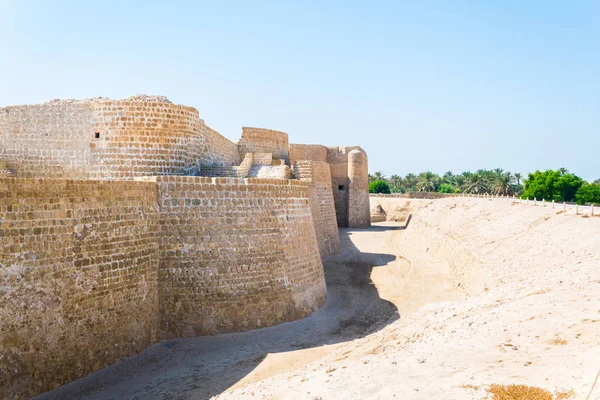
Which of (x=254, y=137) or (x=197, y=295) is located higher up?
(x=254, y=137)

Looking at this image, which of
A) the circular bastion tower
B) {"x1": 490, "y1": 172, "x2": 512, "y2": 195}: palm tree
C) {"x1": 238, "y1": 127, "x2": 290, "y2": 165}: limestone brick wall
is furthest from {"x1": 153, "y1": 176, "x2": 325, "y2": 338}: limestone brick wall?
{"x1": 490, "y1": 172, "x2": 512, "y2": 195}: palm tree

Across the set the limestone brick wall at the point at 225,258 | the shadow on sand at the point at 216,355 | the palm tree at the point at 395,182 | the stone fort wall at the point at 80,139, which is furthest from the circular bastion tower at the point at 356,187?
the palm tree at the point at 395,182

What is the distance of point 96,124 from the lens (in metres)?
15.1

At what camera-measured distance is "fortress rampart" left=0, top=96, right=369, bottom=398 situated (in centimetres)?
855

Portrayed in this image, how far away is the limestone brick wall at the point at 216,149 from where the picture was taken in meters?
17.1

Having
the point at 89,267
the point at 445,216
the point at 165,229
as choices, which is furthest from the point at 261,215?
the point at 445,216

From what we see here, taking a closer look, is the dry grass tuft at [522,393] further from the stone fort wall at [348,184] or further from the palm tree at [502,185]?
the palm tree at [502,185]

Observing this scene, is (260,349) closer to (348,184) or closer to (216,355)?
(216,355)

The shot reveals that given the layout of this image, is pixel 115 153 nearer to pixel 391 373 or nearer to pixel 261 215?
pixel 261 215

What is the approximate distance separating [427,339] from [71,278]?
22.0ft

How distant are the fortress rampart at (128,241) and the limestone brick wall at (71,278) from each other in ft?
0.07

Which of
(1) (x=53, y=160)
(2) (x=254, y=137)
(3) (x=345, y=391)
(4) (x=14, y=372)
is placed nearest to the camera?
(3) (x=345, y=391)

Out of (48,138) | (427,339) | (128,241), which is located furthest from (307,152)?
(427,339)

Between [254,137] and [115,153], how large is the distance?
9062 millimetres
